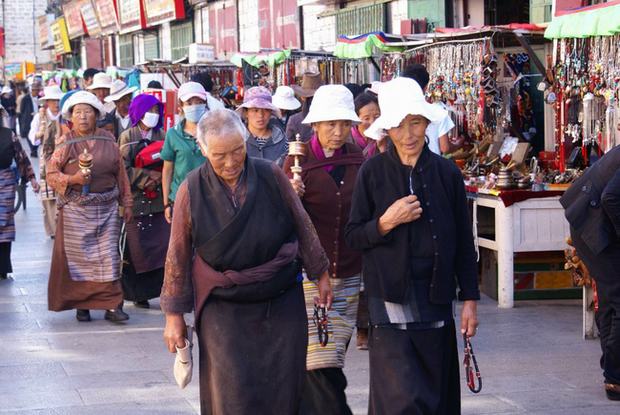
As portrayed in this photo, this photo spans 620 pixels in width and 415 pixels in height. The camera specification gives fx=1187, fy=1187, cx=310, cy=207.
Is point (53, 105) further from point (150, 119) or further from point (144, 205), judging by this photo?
point (144, 205)

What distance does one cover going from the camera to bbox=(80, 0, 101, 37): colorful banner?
44.2 meters

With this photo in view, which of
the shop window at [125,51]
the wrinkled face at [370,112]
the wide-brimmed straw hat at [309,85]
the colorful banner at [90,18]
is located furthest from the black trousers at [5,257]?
the colorful banner at [90,18]

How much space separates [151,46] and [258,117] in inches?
1177

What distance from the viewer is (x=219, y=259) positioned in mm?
4809

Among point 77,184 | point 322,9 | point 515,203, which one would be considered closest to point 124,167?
point 77,184

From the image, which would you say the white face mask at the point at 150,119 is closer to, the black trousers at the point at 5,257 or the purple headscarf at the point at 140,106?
the purple headscarf at the point at 140,106

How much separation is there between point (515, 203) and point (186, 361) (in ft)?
15.6

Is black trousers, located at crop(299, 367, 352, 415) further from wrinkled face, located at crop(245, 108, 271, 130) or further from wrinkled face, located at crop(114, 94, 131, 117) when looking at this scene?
wrinkled face, located at crop(114, 94, 131, 117)

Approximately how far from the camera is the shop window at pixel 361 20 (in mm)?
18044

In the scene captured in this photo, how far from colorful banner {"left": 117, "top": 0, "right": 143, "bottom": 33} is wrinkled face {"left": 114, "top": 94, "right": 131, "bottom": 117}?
76.6 ft

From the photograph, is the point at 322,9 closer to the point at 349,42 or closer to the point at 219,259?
the point at 349,42

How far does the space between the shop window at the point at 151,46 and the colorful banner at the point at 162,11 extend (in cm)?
128

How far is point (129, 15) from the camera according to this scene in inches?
1468

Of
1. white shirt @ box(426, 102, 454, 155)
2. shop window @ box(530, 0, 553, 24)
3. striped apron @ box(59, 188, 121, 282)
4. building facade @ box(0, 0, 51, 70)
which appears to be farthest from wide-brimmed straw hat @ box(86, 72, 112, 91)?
building facade @ box(0, 0, 51, 70)
